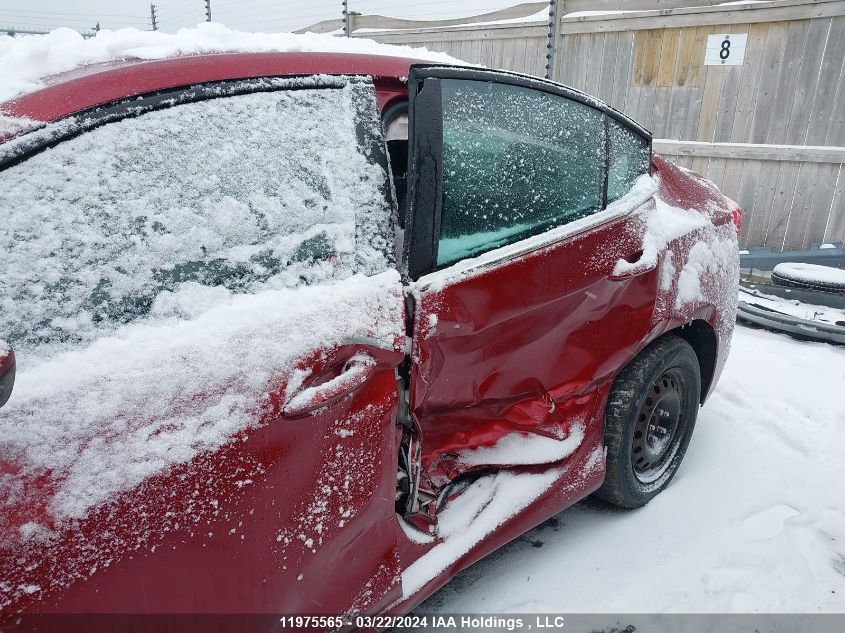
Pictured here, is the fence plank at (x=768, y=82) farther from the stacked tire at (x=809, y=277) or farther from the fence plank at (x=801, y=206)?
the stacked tire at (x=809, y=277)

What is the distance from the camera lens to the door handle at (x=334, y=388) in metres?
1.20

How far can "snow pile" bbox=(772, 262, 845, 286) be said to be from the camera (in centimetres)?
445

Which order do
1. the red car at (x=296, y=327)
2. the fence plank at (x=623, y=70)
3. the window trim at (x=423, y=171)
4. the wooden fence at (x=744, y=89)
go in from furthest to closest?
the fence plank at (x=623, y=70) < the wooden fence at (x=744, y=89) < the window trim at (x=423, y=171) < the red car at (x=296, y=327)

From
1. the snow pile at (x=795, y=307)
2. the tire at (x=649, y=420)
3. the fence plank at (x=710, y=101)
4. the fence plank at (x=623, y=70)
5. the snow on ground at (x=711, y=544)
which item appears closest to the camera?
the snow on ground at (x=711, y=544)

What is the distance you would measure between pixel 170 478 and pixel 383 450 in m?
0.49

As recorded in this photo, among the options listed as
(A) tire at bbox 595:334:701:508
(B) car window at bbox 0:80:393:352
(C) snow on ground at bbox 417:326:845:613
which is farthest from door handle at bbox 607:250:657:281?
(C) snow on ground at bbox 417:326:845:613

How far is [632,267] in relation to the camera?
2010 millimetres

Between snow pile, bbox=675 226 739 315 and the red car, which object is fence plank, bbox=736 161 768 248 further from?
the red car

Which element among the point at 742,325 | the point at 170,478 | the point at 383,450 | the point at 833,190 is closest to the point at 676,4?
the point at 833,190

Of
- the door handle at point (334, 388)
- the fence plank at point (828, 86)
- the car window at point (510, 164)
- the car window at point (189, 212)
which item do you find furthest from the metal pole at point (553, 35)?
the door handle at point (334, 388)

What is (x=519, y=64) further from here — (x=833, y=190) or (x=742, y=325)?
(x=742, y=325)

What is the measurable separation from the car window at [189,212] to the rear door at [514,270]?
0.17 meters

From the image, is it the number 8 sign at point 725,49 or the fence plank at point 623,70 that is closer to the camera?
the number 8 sign at point 725,49

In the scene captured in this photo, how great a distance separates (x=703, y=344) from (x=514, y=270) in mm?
1275
